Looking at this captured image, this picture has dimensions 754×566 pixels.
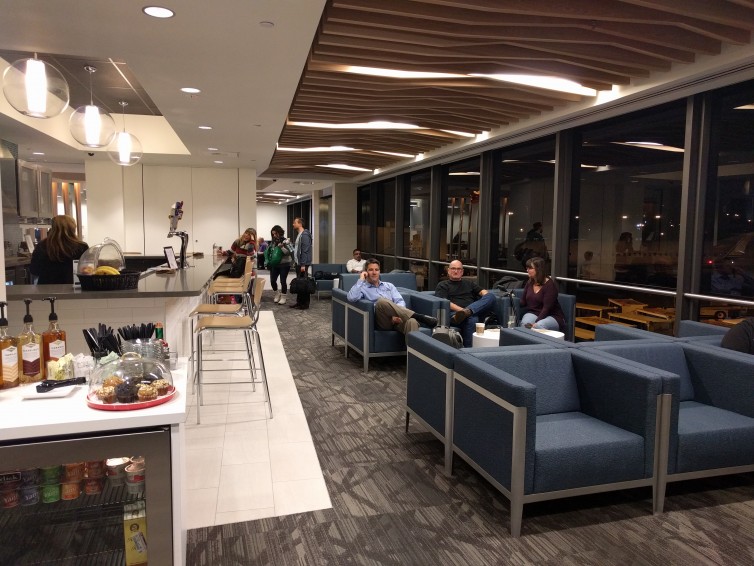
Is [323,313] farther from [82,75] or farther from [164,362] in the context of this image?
[164,362]

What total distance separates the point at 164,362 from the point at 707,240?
4744 millimetres

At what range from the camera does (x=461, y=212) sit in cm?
912

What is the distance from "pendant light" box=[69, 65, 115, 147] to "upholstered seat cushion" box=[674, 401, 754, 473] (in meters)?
4.51

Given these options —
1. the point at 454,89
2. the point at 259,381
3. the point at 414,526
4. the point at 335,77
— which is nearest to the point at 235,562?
the point at 414,526

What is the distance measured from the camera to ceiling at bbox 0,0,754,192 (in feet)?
10.5

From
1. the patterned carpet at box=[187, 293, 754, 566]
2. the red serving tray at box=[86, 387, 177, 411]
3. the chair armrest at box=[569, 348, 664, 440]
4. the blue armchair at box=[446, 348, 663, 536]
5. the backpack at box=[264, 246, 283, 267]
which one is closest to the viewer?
the red serving tray at box=[86, 387, 177, 411]

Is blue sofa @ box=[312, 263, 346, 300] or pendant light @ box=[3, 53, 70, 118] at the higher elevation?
pendant light @ box=[3, 53, 70, 118]

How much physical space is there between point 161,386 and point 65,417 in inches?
12.5

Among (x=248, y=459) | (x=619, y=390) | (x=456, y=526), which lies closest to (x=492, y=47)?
(x=619, y=390)

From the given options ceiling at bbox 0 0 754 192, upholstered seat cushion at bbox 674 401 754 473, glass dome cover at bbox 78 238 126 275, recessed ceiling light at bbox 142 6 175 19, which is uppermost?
ceiling at bbox 0 0 754 192

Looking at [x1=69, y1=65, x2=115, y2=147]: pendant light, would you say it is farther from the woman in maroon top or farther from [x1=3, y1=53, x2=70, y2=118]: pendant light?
the woman in maroon top

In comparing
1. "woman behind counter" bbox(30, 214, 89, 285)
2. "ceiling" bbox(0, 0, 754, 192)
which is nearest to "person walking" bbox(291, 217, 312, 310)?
"ceiling" bbox(0, 0, 754, 192)

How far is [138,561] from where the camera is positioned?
1.86 metres

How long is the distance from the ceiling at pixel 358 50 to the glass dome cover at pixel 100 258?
1.39 m
